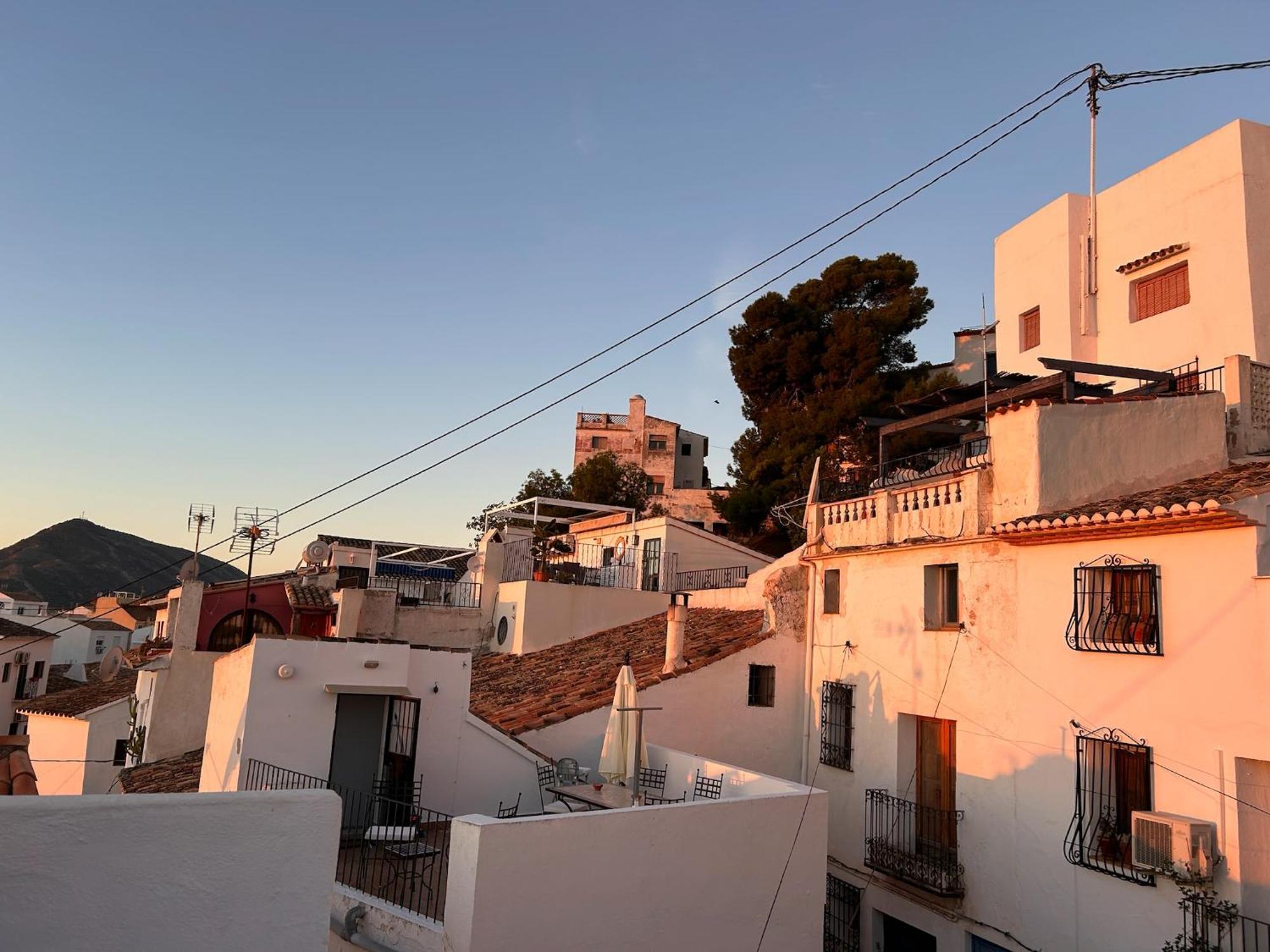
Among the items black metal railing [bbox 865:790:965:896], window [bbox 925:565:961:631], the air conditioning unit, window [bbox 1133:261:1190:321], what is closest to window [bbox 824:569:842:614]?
window [bbox 925:565:961:631]

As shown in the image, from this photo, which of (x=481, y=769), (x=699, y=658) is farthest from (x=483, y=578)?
(x=481, y=769)

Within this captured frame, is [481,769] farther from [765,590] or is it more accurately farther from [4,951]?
[4,951]

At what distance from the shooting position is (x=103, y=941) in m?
4.09

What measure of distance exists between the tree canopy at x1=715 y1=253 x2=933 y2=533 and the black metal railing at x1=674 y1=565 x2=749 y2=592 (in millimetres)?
5358

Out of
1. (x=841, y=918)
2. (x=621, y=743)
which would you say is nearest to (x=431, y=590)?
(x=621, y=743)

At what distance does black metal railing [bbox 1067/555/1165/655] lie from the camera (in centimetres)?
1101

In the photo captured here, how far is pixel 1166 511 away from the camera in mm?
10516

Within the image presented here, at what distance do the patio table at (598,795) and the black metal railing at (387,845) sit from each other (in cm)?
168

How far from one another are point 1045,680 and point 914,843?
12.4ft

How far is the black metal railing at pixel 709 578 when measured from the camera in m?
→ 26.1

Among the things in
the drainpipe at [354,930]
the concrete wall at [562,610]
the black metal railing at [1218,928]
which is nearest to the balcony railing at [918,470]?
the black metal railing at [1218,928]

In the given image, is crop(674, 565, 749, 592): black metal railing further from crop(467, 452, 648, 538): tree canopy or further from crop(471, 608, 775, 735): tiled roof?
crop(467, 452, 648, 538): tree canopy

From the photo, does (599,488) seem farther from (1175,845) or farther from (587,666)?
(1175,845)

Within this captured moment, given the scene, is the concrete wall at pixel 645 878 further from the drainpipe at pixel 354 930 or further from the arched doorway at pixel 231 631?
the arched doorway at pixel 231 631
